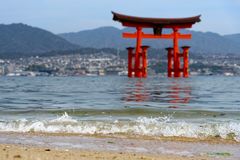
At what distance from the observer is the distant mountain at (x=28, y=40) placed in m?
159

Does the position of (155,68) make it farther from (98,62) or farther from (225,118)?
(225,118)

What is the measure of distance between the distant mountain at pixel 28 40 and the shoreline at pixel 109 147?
147 m

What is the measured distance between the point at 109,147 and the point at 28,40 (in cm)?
16976

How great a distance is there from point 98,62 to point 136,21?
173 ft

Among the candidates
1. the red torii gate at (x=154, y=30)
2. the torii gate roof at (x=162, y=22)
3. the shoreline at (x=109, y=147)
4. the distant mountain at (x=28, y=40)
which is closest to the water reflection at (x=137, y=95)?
the shoreline at (x=109, y=147)

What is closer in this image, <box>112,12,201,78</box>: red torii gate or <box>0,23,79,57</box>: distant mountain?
<box>112,12,201,78</box>: red torii gate

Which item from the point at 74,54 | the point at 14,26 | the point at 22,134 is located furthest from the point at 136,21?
the point at 14,26

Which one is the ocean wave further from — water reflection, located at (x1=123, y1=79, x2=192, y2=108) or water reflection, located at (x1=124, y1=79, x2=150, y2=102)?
water reflection, located at (x1=124, y1=79, x2=150, y2=102)

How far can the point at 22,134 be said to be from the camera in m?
8.29

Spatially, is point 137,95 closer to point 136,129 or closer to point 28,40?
point 136,129

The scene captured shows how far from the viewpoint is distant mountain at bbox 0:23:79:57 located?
159m

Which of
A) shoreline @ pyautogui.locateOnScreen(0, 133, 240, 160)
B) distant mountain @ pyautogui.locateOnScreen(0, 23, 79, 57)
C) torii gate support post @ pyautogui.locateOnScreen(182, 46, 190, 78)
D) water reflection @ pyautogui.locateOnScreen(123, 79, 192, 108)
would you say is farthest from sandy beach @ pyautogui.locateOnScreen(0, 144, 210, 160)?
distant mountain @ pyautogui.locateOnScreen(0, 23, 79, 57)

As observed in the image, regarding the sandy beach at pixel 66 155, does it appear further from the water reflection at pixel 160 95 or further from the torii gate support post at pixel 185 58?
the torii gate support post at pixel 185 58

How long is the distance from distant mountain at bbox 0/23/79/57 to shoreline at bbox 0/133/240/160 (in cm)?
14680
